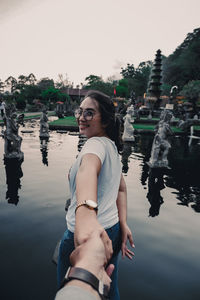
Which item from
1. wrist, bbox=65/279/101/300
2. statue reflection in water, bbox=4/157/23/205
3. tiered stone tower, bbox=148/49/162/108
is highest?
tiered stone tower, bbox=148/49/162/108

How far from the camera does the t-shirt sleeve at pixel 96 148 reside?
1010mm

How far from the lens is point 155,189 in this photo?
6250 millimetres

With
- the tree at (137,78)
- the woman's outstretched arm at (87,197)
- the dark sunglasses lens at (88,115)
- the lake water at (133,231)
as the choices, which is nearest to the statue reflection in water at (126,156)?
the lake water at (133,231)

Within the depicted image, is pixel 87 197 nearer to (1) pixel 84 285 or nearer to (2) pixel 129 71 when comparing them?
(1) pixel 84 285

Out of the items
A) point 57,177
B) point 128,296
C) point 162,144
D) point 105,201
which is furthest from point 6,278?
point 162,144

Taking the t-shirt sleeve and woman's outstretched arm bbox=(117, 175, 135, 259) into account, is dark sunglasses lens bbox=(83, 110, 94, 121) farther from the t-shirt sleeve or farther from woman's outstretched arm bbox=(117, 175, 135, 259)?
woman's outstretched arm bbox=(117, 175, 135, 259)

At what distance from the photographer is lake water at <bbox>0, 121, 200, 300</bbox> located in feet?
9.11

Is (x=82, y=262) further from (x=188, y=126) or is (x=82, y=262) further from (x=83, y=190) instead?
(x=188, y=126)

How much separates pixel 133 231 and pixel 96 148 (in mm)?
3488

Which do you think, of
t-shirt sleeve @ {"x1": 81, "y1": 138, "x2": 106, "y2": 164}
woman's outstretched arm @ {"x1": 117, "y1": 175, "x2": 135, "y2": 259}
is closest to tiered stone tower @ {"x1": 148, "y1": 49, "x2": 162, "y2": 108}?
woman's outstretched arm @ {"x1": 117, "y1": 175, "x2": 135, "y2": 259}

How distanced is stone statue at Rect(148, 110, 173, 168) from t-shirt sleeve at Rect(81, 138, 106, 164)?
7310 millimetres

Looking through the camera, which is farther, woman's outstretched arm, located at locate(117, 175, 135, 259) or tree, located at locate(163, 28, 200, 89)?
tree, located at locate(163, 28, 200, 89)

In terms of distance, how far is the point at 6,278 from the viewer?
281 centimetres

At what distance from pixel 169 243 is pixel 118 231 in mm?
2822
